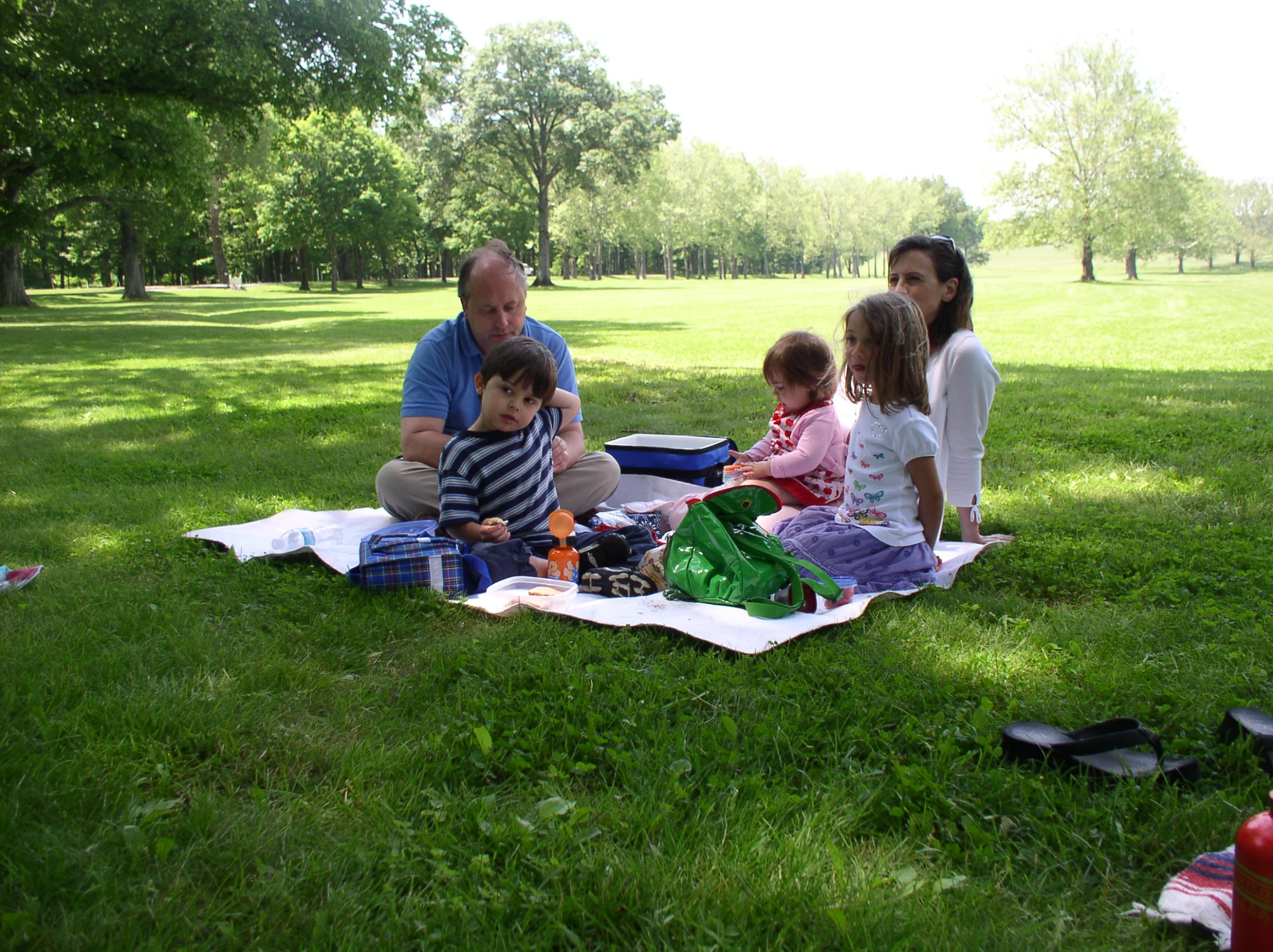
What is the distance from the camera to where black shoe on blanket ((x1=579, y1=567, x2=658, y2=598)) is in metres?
3.84

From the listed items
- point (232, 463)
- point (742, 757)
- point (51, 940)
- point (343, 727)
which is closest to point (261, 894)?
point (51, 940)

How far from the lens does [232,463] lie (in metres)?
6.77

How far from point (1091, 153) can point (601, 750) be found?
56851 mm

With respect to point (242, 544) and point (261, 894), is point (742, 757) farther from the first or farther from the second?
point (242, 544)

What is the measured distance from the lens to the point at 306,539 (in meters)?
4.37

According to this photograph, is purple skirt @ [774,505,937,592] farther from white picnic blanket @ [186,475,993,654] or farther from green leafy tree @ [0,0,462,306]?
green leafy tree @ [0,0,462,306]

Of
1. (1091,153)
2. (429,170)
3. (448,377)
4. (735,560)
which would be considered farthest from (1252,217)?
(735,560)

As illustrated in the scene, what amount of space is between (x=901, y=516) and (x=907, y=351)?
0.67 m

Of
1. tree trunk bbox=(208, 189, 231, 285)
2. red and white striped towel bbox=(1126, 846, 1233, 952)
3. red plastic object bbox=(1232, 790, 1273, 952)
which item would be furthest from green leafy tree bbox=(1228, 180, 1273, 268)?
red plastic object bbox=(1232, 790, 1273, 952)

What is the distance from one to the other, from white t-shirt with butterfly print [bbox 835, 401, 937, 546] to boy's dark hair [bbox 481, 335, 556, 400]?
1376mm

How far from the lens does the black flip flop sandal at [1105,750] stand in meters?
2.28

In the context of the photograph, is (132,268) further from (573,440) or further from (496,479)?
(496,479)

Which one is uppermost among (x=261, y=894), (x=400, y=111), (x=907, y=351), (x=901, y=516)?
(x=400, y=111)

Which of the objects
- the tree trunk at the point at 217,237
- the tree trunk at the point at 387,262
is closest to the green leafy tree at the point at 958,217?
the tree trunk at the point at 387,262
